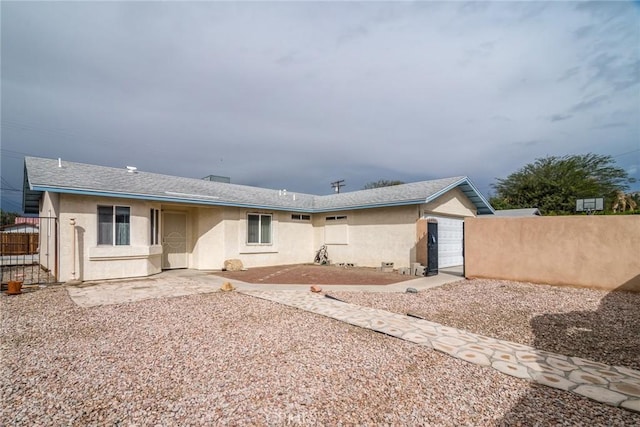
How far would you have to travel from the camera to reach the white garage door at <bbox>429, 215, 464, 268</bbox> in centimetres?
1484

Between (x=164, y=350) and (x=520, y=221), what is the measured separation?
1073 cm

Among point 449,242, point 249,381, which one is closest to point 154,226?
point 249,381

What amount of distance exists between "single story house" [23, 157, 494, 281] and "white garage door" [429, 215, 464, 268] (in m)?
0.05

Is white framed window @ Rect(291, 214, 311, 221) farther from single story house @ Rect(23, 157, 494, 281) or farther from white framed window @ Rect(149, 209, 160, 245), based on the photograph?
white framed window @ Rect(149, 209, 160, 245)

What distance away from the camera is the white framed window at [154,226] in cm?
1218

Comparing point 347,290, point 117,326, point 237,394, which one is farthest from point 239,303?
point 237,394

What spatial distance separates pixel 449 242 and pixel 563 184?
2048 centimetres

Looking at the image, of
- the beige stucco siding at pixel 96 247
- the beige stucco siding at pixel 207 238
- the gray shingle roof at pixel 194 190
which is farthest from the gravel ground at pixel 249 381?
the beige stucco siding at pixel 207 238

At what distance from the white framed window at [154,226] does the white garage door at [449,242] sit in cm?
1173

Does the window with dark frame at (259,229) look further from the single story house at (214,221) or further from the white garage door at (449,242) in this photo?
the white garage door at (449,242)

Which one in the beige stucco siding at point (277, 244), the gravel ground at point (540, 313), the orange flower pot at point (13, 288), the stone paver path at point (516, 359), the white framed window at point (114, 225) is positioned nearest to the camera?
the stone paver path at point (516, 359)

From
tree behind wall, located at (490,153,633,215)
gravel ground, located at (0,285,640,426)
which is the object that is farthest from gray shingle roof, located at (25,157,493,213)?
tree behind wall, located at (490,153,633,215)

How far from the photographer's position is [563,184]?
28312 millimetres

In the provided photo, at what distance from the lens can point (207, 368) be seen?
13.3 feet
